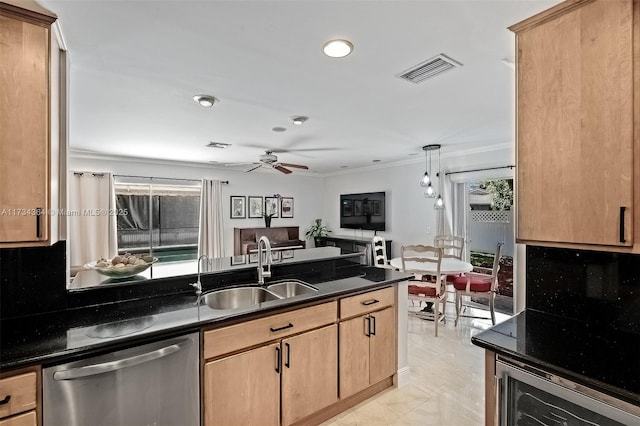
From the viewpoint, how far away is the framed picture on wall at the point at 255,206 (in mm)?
7045

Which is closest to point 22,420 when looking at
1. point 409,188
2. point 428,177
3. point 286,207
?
point 428,177

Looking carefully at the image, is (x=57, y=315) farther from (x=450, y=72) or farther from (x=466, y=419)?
(x=450, y=72)

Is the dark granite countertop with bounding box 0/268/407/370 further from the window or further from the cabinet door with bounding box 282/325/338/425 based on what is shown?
the window

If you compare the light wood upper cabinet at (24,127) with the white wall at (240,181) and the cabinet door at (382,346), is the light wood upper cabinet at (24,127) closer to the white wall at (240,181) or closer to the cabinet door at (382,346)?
the cabinet door at (382,346)

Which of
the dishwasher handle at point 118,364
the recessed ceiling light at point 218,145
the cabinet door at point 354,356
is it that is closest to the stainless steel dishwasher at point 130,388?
the dishwasher handle at point 118,364

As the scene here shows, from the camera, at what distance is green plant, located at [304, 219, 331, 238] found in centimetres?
771

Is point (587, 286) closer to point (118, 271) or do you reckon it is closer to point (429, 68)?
point (429, 68)

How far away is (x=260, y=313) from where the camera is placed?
1.85 m

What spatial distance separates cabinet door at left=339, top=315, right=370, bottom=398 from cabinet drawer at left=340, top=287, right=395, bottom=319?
6 cm

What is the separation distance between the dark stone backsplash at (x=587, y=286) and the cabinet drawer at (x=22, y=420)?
2465mm

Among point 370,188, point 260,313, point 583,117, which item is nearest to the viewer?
point 583,117

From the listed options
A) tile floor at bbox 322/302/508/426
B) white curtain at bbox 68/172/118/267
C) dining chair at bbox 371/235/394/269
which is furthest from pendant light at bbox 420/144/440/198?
white curtain at bbox 68/172/118/267

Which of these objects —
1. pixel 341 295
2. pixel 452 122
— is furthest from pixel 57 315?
pixel 452 122

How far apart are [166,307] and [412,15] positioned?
2100 millimetres
